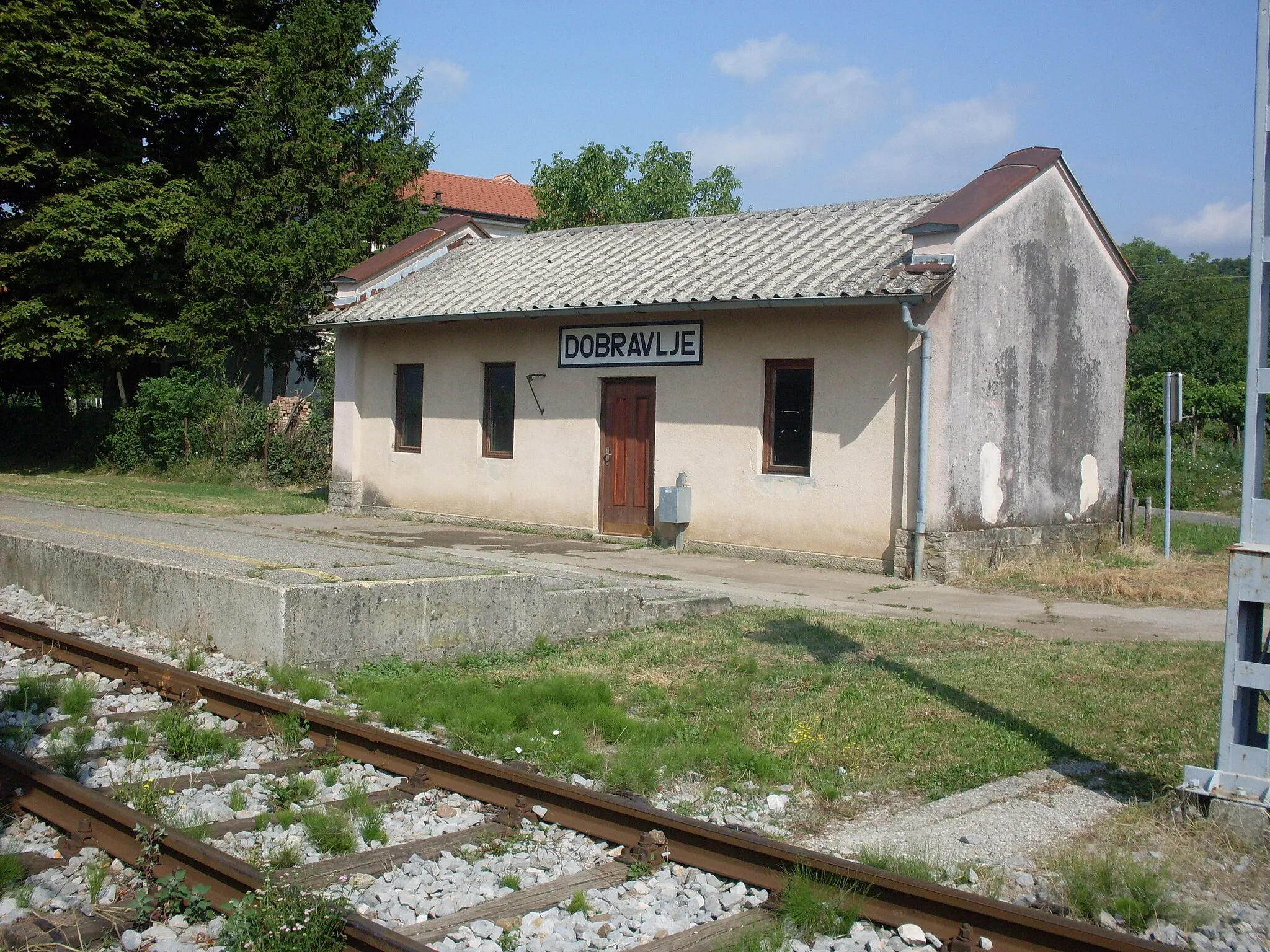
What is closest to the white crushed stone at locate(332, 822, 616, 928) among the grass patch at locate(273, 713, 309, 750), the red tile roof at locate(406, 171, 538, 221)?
the grass patch at locate(273, 713, 309, 750)

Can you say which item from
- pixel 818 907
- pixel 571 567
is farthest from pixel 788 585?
pixel 818 907

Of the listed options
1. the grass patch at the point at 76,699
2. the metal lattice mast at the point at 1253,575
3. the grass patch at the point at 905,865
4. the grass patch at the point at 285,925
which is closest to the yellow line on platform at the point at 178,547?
the grass patch at the point at 76,699

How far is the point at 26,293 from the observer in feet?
88.3

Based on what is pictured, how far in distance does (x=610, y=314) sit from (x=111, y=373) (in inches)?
751

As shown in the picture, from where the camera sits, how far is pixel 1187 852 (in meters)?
4.75

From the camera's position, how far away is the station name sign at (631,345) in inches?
639

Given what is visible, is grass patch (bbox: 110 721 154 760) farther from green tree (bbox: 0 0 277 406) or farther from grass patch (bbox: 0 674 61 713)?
green tree (bbox: 0 0 277 406)

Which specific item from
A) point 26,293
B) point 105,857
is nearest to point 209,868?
point 105,857

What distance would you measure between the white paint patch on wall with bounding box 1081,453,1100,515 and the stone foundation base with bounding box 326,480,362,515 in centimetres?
1212

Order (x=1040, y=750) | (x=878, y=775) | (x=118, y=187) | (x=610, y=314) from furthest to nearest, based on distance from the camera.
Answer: (x=118, y=187) < (x=610, y=314) < (x=1040, y=750) < (x=878, y=775)

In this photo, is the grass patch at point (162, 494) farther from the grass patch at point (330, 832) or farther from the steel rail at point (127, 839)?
the grass patch at point (330, 832)

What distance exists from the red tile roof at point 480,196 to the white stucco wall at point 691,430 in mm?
34002

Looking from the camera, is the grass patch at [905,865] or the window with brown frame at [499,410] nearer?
the grass patch at [905,865]

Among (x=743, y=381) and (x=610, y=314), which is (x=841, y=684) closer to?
(x=743, y=381)
